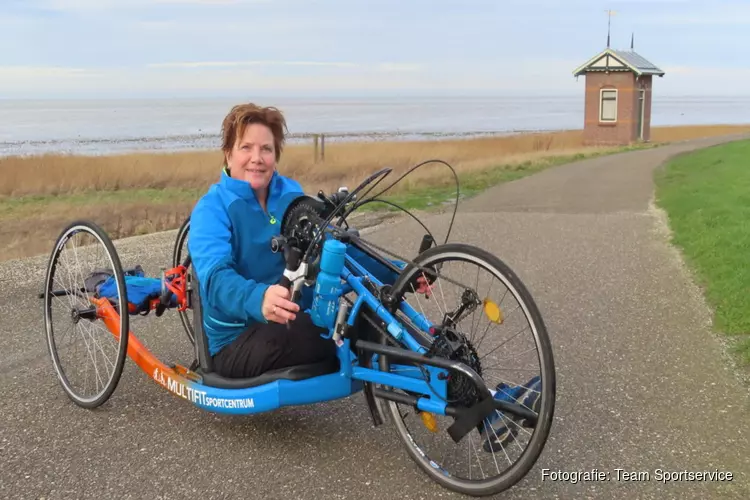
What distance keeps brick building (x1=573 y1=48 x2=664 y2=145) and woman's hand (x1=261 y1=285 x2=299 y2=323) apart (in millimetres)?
29676

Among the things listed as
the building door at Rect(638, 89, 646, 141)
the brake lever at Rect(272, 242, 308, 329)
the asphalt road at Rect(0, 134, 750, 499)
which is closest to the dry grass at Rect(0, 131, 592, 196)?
the building door at Rect(638, 89, 646, 141)

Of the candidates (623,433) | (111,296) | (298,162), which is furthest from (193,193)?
(623,433)

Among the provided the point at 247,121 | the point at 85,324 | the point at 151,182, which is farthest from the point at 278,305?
the point at 151,182

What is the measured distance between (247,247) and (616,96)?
29504 millimetres

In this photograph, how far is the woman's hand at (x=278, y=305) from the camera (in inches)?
122

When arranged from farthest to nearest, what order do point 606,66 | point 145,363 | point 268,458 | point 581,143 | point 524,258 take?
point 581,143, point 606,66, point 524,258, point 145,363, point 268,458

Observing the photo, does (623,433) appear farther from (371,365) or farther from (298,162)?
(298,162)

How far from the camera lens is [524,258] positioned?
8.12 meters

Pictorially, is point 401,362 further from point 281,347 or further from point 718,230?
point 718,230

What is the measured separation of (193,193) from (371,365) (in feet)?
56.5

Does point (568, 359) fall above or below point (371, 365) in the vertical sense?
below

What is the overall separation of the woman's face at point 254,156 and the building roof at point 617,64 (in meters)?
29.0

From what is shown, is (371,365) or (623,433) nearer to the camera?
(371,365)

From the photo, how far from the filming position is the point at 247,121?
371cm
